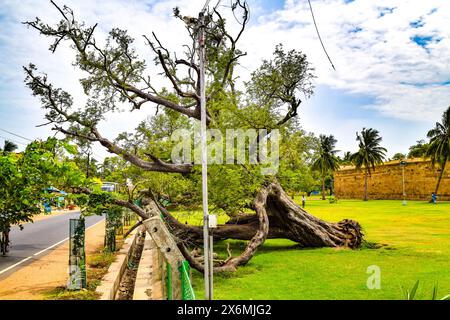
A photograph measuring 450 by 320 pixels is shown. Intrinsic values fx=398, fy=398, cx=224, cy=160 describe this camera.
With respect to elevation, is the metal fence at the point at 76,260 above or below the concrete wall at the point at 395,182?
below

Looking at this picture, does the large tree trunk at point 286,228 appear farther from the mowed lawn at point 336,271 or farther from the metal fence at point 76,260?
the metal fence at point 76,260

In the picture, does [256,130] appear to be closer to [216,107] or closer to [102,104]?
[216,107]

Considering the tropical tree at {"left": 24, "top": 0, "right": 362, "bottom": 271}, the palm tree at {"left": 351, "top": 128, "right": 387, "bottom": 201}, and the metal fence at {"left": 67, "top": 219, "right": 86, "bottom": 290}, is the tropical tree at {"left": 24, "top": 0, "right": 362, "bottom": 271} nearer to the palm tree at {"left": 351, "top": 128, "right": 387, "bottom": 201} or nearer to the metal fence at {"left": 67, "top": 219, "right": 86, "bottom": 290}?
the metal fence at {"left": 67, "top": 219, "right": 86, "bottom": 290}

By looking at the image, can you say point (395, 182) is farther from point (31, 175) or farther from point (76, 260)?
point (31, 175)

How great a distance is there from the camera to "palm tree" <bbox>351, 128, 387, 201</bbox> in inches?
2418

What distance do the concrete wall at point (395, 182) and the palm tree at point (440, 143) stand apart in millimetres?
2427

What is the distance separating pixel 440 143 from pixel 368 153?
16398mm

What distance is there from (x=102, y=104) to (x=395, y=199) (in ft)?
171

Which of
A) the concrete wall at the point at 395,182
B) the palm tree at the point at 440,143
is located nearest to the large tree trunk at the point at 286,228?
the palm tree at the point at 440,143

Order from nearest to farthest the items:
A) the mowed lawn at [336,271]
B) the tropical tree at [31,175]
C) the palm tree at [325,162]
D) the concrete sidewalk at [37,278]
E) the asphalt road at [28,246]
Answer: the tropical tree at [31,175], the concrete sidewalk at [37,278], the mowed lawn at [336,271], the asphalt road at [28,246], the palm tree at [325,162]

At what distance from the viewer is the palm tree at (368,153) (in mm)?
61406

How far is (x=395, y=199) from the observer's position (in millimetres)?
58438

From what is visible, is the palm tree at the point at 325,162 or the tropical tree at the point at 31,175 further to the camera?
the palm tree at the point at 325,162
